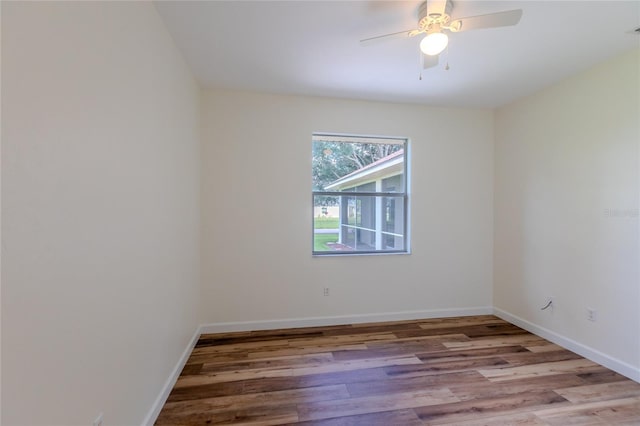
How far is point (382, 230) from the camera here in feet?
11.4

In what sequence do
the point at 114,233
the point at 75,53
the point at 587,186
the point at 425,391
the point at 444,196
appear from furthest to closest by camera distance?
the point at 444,196 → the point at 587,186 → the point at 425,391 → the point at 114,233 → the point at 75,53

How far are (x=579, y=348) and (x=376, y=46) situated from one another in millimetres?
3291

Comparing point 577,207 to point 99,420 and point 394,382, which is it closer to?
point 394,382

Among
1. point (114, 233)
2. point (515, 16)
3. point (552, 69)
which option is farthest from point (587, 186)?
point (114, 233)

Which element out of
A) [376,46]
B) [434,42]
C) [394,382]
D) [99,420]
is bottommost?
[394,382]

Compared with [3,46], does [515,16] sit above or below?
above

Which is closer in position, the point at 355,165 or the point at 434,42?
the point at 434,42

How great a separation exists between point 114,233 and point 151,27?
132cm

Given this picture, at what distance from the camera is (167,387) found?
6.48 ft

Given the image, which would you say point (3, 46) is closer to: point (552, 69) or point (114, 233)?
point (114, 233)

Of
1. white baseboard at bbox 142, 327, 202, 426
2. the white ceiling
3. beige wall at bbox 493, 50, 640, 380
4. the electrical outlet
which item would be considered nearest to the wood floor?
white baseboard at bbox 142, 327, 202, 426

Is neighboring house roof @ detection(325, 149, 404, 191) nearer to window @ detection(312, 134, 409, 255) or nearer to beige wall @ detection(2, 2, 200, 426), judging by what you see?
window @ detection(312, 134, 409, 255)

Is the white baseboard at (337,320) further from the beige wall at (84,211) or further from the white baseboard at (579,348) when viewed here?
the beige wall at (84,211)

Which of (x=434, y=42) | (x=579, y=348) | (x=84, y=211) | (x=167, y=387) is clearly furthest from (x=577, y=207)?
(x=167, y=387)
